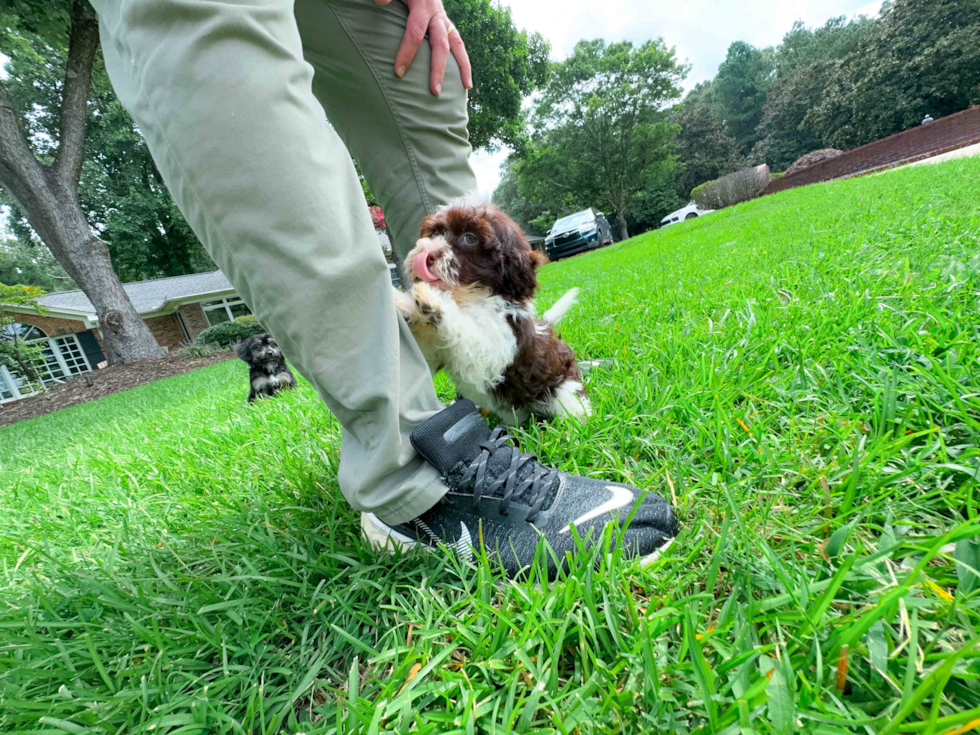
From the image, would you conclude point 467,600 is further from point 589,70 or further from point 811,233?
point 589,70

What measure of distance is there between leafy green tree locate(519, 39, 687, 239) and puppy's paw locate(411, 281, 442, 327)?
23.1 metres

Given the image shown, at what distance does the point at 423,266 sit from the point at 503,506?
3.37 ft

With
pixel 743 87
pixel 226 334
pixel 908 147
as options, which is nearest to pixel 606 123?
pixel 908 147

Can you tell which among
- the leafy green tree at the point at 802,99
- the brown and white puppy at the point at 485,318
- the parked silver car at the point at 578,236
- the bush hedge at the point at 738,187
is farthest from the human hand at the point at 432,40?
the leafy green tree at the point at 802,99

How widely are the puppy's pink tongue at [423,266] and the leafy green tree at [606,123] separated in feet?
75.3

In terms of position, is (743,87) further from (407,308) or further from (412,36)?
(407,308)

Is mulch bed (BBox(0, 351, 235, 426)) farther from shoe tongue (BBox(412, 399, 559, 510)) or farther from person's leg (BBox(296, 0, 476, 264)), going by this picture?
shoe tongue (BBox(412, 399, 559, 510))

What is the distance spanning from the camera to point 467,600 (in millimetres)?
846

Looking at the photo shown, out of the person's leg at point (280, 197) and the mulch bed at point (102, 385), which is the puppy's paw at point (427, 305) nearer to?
the person's leg at point (280, 197)

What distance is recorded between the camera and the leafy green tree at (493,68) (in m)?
12.8

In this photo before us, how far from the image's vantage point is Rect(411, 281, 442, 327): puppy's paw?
1.56 m

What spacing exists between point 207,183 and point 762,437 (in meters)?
1.43

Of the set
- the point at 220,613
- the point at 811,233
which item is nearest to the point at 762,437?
the point at 220,613

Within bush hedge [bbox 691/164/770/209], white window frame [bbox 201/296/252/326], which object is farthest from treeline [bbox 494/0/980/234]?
white window frame [bbox 201/296/252/326]
